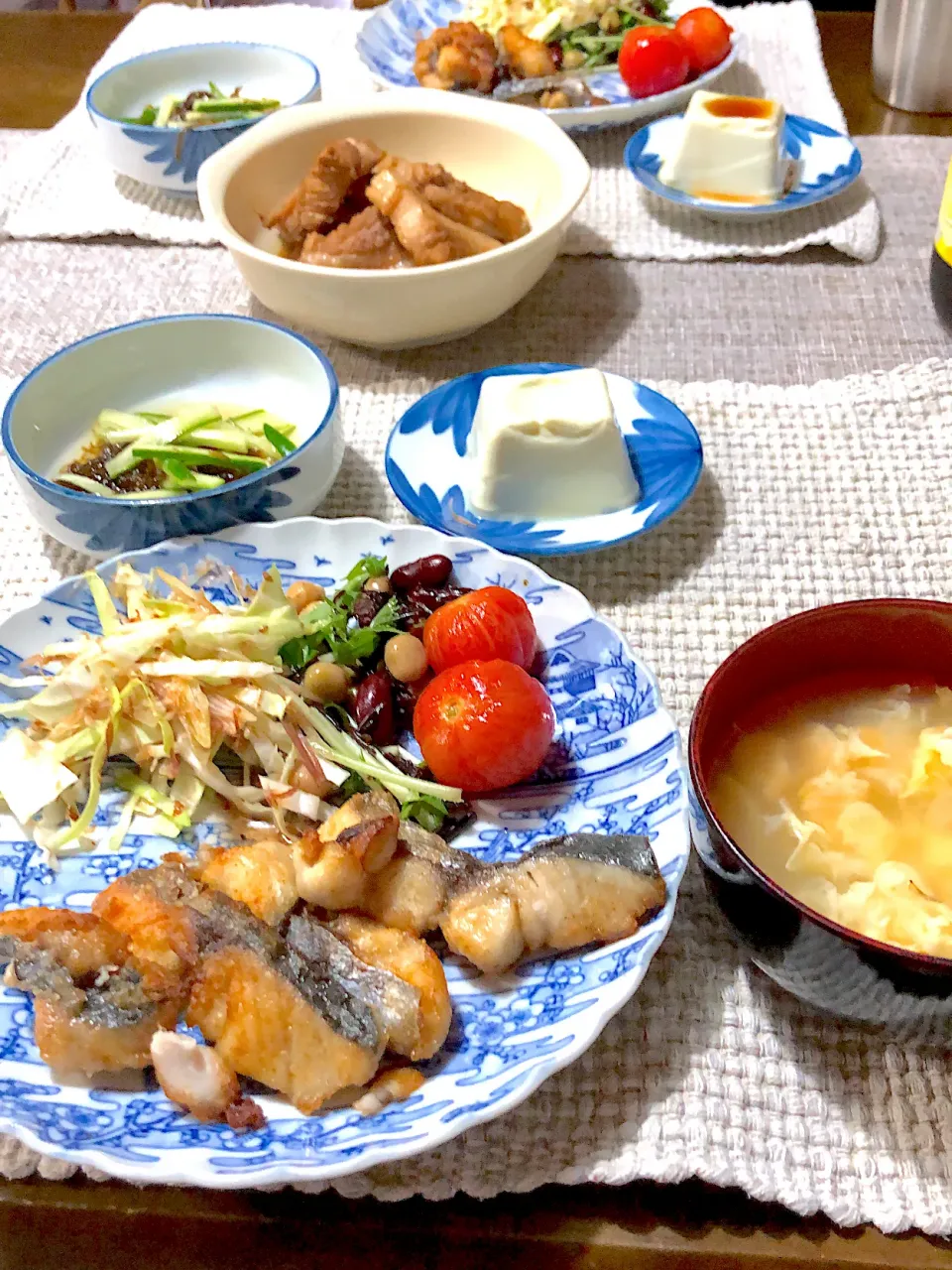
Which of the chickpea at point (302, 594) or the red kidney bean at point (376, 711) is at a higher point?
the chickpea at point (302, 594)

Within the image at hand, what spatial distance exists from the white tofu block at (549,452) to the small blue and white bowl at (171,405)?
230mm

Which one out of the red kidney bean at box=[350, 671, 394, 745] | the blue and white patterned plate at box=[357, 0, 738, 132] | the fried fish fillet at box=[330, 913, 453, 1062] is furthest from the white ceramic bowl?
the fried fish fillet at box=[330, 913, 453, 1062]

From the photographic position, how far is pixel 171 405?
1.58m

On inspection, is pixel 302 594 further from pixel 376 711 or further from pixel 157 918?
pixel 157 918

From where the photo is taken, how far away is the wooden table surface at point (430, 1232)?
786 mm

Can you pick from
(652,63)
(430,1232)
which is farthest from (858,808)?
(652,63)

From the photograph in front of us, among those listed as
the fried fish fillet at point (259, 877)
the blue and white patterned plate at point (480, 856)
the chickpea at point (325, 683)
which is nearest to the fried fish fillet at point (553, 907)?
the blue and white patterned plate at point (480, 856)

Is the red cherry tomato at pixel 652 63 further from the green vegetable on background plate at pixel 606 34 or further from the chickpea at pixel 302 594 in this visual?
the chickpea at pixel 302 594

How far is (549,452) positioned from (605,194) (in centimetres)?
113

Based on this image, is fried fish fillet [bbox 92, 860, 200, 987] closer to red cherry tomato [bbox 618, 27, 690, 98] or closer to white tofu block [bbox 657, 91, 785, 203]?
white tofu block [bbox 657, 91, 785, 203]

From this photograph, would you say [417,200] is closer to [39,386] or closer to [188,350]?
[188,350]

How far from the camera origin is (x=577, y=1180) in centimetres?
81

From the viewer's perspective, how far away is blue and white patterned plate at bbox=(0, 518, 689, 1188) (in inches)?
30.0

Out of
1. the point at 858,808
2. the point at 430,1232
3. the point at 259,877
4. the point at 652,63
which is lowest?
the point at 430,1232
